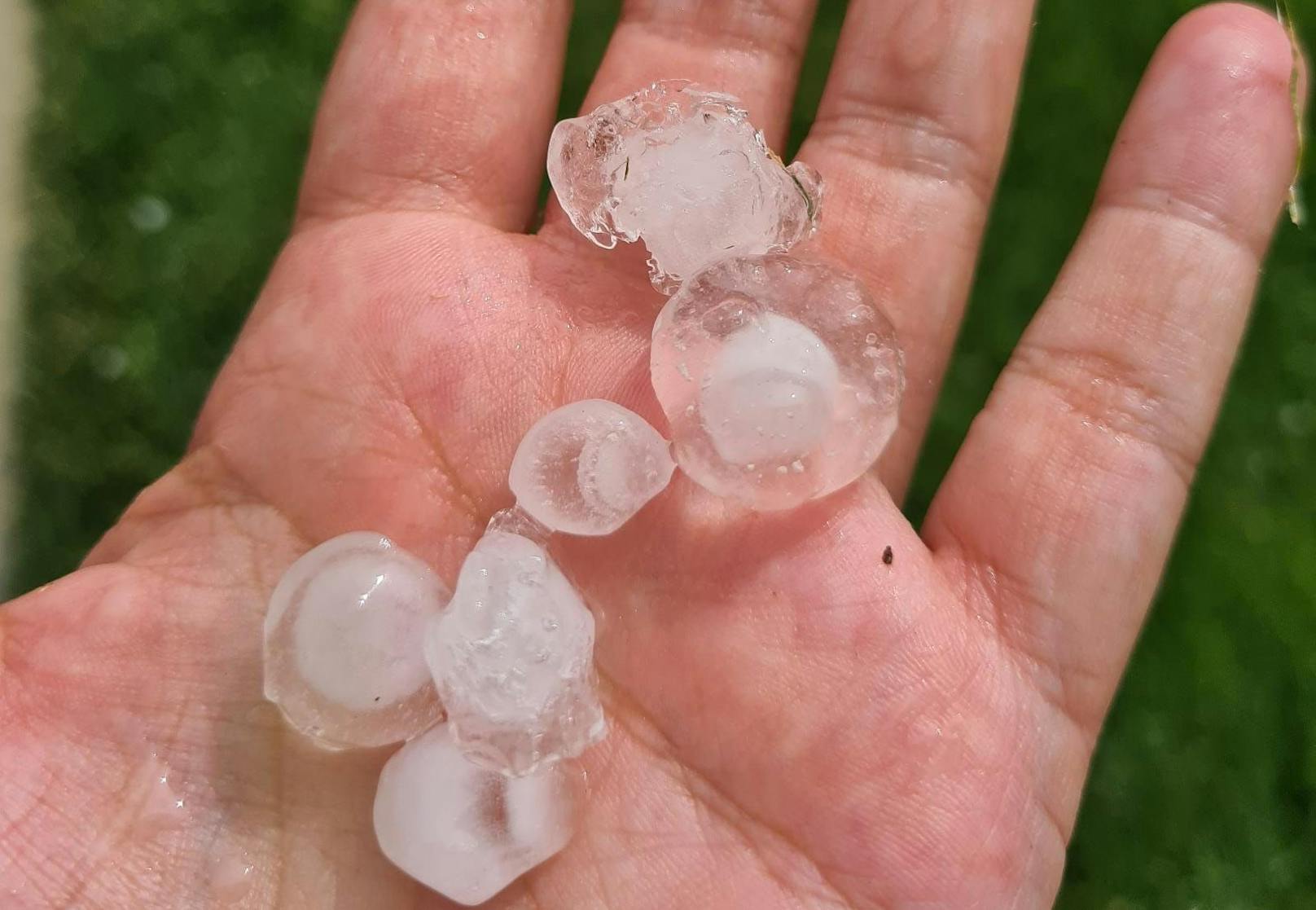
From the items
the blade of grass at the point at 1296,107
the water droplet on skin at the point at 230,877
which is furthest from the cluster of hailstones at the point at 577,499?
the blade of grass at the point at 1296,107

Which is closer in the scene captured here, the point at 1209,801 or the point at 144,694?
the point at 144,694

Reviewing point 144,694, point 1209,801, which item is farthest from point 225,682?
point 1209,801

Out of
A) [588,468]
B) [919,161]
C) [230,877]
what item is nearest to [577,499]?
[588,468]

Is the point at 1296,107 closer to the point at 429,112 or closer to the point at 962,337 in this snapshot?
the point at 962,337

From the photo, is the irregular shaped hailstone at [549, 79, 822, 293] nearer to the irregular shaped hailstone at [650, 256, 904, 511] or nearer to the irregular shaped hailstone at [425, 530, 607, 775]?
the irregular shaped hailstone at [650, 256, 904, 511]

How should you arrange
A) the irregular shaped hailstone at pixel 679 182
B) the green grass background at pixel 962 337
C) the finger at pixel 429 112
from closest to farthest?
the irregular shaped hailstone at pixel 679 182
the finger at pixel 429 112
the green grass background at pixel 962 337

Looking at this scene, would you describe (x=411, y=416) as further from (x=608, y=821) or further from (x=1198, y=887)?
(x=1198, y=887)

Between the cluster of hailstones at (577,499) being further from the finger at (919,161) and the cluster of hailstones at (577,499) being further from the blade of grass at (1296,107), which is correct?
the blade of grass at (1296,107)
